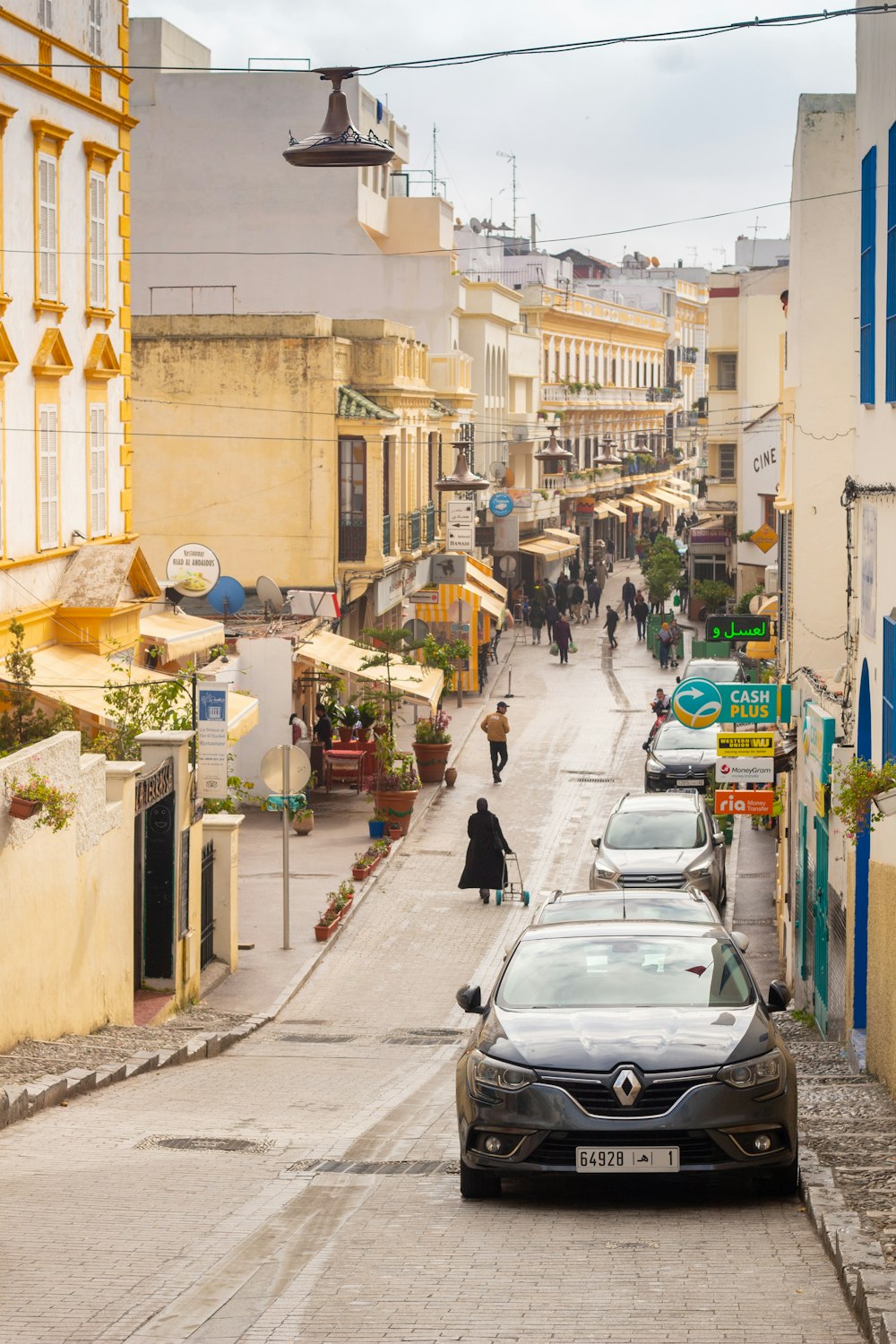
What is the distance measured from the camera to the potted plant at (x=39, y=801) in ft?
38.7

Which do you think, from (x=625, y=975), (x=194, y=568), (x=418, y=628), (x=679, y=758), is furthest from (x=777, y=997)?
(x=418, y=628)

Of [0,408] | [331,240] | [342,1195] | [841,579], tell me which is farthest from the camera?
[331,240]

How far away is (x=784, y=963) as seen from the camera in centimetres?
2105

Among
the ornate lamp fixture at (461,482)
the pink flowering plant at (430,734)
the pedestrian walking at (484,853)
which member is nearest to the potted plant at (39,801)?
the pedestrian walking at (484,853)

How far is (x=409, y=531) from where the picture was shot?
1694 inches

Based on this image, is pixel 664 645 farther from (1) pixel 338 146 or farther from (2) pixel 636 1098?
(2) pixel 636 1098

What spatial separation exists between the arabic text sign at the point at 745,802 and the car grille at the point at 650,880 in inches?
52.6

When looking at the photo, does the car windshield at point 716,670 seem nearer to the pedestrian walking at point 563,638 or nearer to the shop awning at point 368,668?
the shop awning at point 368,668

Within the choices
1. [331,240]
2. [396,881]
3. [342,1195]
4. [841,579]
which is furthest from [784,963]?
[331,240]

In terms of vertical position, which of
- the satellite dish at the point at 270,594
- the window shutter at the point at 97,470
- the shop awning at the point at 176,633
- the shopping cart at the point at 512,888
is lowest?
the shopping cart at the point at 512,888

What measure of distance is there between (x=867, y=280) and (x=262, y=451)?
2414cm

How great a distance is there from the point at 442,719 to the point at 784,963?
13902 mm

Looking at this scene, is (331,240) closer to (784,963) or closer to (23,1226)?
(784,963)

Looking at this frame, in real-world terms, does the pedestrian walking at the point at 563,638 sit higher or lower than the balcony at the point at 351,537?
lower
